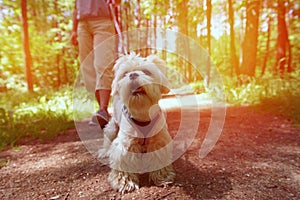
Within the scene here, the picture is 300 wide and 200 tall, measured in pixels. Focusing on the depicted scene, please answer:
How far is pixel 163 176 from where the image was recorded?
6.21ft

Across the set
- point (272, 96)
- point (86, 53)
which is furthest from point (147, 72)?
point (272, 96)

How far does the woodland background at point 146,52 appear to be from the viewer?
14.3ft

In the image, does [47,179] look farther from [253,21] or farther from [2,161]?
[253,21]

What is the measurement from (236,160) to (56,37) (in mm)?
12837

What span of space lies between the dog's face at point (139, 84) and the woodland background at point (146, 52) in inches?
79.3

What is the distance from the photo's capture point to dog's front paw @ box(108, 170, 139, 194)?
1824 mm

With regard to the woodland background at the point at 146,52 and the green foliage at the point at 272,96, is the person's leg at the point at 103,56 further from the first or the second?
the green foliage at the point at 272,96

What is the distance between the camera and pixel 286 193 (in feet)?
5.41

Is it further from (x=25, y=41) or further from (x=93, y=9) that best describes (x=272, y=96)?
(x=25, y=41)

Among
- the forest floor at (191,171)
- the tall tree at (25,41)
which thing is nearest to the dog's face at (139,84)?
the forest floor at (191,171)

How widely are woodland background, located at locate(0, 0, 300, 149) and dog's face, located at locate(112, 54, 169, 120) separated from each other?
6.61 feet

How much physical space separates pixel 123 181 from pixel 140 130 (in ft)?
1.49

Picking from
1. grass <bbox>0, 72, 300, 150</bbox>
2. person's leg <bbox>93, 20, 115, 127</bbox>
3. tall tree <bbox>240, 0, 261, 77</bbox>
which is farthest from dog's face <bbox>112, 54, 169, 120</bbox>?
tall tree <bbox>240, 0, 261, 77</bbox>

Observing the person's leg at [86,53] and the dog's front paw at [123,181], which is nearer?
the dog's front paw at [123,181]
